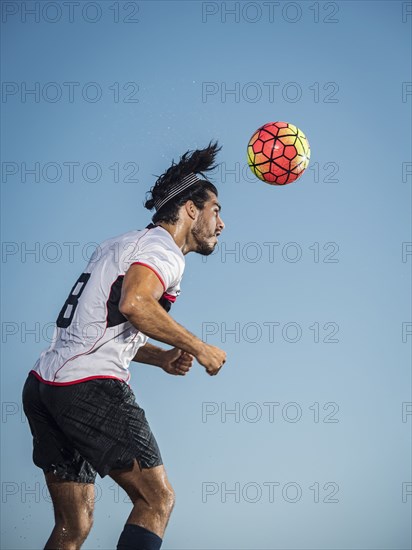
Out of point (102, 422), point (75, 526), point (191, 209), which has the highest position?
point (191, 209)

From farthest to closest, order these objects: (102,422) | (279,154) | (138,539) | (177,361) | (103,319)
A: 1. (279,154)
2. (177,361)
3. (103,319)
4. (102,422)
5. (138,539)

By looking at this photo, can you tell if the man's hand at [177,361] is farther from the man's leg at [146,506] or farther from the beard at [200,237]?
the man's leg at [146,506]

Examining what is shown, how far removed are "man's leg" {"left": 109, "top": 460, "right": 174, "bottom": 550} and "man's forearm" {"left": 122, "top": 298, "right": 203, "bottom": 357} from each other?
53cm

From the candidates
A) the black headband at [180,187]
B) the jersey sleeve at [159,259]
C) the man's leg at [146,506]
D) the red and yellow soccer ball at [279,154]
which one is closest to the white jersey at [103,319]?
the jersey sleeve at [159,259]

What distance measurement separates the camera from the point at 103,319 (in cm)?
355

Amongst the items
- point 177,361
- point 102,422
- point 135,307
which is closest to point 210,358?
point 135,307

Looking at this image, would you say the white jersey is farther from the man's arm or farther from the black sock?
the black sock

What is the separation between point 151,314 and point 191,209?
0.92 meters

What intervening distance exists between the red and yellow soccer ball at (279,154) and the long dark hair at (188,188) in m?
0.65

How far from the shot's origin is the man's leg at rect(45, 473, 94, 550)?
3559mm

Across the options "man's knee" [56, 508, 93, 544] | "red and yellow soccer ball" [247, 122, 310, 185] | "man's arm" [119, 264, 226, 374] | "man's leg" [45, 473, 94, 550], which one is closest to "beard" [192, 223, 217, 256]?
"man's arm" [119, 264, 226, 374]

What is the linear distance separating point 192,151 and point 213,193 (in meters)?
0.39

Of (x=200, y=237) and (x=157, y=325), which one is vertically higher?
(x=200, y=237)

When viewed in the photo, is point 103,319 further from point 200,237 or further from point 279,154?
point 279,154
